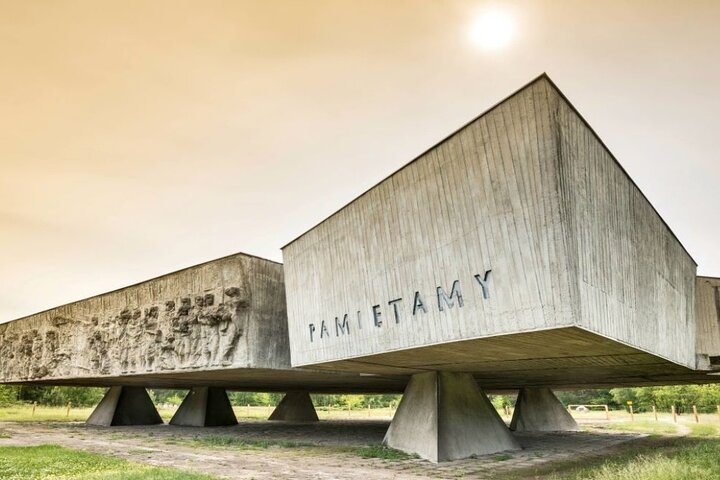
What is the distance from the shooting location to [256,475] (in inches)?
373

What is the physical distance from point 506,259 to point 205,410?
792 inches

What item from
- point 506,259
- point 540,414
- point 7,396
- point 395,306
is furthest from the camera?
point 7,396

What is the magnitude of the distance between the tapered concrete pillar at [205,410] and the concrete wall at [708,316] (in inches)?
774

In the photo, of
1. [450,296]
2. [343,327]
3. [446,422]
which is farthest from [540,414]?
[450,296]

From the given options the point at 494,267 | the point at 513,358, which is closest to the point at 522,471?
the point at 513,358

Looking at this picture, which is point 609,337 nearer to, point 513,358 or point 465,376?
point 513,358

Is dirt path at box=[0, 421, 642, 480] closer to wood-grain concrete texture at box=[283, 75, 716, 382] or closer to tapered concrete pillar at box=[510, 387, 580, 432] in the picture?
wood-grain concrete texture at box=[283, 75, 716, 382]

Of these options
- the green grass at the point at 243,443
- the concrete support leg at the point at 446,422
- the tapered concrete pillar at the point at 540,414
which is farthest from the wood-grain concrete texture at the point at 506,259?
the tapered concrete pillar at the point at 540,414

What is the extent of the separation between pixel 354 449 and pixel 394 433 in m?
1.18

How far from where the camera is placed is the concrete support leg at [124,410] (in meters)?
25.2

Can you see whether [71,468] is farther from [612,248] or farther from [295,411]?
[295,411]

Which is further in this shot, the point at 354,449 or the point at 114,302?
the point at 114,302

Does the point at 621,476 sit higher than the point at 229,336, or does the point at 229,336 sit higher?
the point at 229,336

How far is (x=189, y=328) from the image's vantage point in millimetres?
17625
